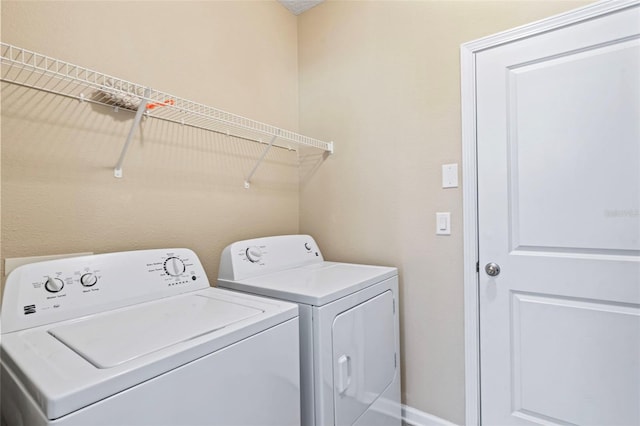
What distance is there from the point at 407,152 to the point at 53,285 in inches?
66.3

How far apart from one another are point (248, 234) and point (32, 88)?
45.1 inches

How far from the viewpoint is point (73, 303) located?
1043 millimetres

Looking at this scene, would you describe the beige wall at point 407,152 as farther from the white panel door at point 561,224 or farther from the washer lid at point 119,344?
the washer lid at point 119,344

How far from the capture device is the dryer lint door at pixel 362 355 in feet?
4.20

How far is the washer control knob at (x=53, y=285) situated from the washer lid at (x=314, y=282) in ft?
2.11

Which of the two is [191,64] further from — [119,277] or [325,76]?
[119,277]

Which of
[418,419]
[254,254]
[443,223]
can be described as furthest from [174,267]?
[418,419]

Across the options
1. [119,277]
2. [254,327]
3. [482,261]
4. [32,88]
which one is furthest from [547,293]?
[32,88]

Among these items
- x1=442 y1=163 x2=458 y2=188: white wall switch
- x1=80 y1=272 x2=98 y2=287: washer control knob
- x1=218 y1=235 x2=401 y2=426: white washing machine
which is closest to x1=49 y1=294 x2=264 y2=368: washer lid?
x1=80 y1=272 x2=98 y2=287: washer control knob

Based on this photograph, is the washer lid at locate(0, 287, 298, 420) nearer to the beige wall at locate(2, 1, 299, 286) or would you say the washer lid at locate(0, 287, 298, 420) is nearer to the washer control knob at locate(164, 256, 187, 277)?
the washer control knob at locate(164, 256, 187, 277)

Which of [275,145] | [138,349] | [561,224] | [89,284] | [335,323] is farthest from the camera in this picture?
[275,145]

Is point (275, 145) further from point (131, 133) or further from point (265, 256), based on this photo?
point (131, 133)

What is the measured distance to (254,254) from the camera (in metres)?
1.66

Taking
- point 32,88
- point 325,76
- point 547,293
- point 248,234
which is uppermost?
point 325,76
